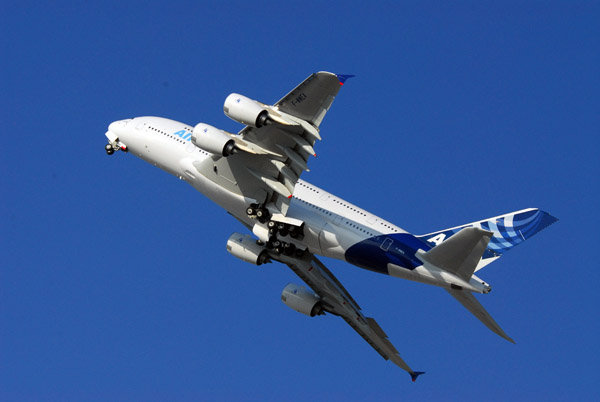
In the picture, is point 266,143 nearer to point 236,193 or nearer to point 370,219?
point 236,193

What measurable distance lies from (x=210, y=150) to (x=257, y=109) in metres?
3.70

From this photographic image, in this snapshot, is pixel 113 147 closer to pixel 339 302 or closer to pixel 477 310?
pixel 339 302

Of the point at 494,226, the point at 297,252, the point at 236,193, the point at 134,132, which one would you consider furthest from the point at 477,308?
the point at 134,132

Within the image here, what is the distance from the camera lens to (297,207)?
43562 mm

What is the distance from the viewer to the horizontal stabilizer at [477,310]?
138 ft

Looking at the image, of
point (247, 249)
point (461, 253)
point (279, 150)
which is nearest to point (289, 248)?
point (247, 249)

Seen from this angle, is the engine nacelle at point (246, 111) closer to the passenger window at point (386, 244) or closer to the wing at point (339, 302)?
the passenger window at point (386, 244)

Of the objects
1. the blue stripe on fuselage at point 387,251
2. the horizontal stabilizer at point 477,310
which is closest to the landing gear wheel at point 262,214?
the blue stripe on fuselage at point 387,251

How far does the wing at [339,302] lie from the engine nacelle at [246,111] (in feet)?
34.6

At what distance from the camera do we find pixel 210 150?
131 ft

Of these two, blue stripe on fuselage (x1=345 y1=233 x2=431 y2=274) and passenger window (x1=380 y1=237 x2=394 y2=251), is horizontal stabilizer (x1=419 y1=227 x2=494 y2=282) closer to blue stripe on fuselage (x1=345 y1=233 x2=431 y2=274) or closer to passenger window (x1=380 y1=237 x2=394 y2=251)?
blue stripe on fuselage (x1=345 y1=233 x2=431 y2=274)

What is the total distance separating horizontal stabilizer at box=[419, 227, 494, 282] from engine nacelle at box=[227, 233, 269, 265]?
8732 mm

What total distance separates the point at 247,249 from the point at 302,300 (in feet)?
19.5

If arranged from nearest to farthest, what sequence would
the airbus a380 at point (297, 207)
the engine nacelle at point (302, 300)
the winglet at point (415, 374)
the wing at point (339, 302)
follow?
1. the airbus a380 at point (297, 207)
2. the wing at point (339, 302)
3. the engine nacelle at point (302, 300)
4. the winglet at point (415, 374)
